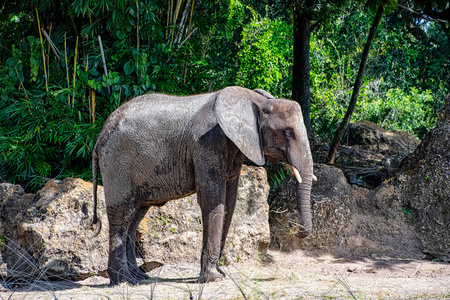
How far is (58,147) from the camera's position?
890 cm

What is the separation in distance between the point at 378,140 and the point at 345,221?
13.8ft

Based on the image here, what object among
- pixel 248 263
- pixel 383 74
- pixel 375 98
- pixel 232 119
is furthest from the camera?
pixel 383 74

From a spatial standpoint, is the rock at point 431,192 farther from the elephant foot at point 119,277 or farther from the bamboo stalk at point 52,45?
the bamboo stalk at point 52,45

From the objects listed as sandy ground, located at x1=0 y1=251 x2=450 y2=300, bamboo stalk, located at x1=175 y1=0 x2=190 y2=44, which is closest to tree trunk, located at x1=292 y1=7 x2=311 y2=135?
bamboo stalk, located at x1=175 y1=0 x2=190 y2=44

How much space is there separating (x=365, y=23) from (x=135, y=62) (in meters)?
10.3

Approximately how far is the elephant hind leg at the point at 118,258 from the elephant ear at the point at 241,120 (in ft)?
5.19

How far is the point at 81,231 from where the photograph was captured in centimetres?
681

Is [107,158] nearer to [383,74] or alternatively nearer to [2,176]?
[2,176]

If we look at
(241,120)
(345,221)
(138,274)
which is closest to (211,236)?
(138,274)

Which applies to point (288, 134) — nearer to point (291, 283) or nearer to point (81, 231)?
point (291, 283)

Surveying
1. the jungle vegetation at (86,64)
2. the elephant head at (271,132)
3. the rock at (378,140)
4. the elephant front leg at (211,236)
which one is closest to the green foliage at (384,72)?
the rock at (378,140)

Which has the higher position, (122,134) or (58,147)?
(122,134)

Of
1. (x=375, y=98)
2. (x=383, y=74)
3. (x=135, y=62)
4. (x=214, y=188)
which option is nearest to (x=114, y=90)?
(x=135, y=62)

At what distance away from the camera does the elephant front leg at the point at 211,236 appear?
6051 millimetres
